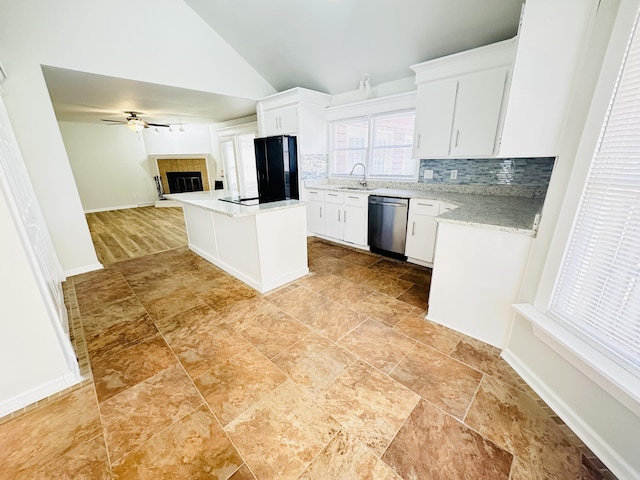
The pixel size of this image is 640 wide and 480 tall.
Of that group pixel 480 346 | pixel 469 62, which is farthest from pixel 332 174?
pixel 480 346

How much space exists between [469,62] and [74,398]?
4181 millimetres

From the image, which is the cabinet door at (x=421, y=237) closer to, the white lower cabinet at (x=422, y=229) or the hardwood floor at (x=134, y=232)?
the white lower cabinet at (x=422, y=229)

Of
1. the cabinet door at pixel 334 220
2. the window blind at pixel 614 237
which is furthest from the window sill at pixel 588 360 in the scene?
the cabinet door at pixel 334 220

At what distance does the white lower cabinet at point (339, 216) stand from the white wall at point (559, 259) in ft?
7.51

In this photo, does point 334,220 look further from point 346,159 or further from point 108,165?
point 108,165

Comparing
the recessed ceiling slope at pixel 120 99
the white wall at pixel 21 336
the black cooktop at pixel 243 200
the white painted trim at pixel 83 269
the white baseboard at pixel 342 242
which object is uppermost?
the recessed ceiling slope at pixel 120 99

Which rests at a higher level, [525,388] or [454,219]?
[454,219]

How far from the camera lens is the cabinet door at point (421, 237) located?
305 cm

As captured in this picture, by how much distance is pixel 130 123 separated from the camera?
16.7 ft

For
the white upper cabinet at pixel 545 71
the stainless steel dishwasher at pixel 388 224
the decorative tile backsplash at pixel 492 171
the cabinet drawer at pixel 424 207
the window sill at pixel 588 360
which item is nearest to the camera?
the window sill at pixel 588 360

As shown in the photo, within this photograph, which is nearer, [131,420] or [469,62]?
[131,420]

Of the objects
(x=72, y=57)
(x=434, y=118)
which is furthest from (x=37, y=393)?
(x=434, y=118)

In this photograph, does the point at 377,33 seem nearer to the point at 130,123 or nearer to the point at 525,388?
the point at 525,388

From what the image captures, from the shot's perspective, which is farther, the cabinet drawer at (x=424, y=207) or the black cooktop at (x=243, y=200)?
the cabinet drawer at (x=424, y=207)
